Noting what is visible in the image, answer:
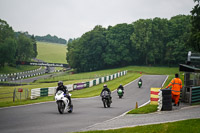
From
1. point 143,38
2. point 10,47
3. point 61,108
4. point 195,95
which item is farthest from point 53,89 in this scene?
point 143,38

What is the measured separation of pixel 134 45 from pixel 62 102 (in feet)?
268

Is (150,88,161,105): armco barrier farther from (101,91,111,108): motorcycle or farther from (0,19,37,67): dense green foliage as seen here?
(0,19,37,67): dense green foliage

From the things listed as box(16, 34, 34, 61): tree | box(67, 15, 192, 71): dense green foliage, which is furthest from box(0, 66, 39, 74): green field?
box(67, 15, 192, 71): dense green foliage

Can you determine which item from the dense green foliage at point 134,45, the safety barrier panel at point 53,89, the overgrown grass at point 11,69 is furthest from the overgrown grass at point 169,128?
the overgrown grass at point 11,69

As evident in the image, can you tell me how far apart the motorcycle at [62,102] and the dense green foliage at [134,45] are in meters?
74.6

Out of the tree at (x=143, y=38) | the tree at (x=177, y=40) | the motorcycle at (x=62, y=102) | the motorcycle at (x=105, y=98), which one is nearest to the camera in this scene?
the motorcycle at (x=62, y=102)

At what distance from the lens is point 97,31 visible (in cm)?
10088

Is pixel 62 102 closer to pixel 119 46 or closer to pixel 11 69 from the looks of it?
pixel 11 69

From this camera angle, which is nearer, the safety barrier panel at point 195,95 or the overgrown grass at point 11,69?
the safety barrier panel at point 195,95

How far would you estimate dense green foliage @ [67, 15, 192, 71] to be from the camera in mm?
88875

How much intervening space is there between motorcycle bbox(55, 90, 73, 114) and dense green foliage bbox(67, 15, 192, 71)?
74.6 meters

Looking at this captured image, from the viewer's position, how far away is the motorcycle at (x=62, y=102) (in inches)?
562

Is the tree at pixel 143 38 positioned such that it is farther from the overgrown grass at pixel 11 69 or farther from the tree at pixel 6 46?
the tree at pixel 6 46

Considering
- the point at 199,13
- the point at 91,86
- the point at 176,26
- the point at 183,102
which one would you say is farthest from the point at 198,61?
the point at 176,26
